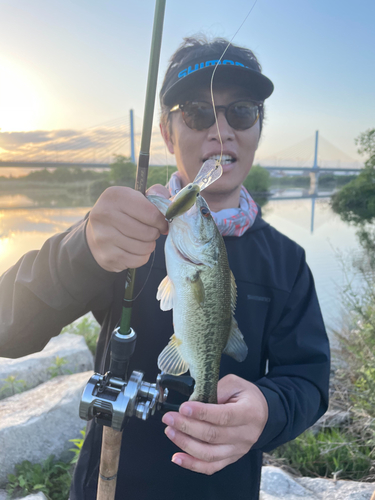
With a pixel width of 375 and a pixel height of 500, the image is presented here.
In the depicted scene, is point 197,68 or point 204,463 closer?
point 204,463

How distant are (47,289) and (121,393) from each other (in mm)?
538

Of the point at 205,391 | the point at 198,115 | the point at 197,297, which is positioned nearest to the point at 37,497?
the point at 205,391

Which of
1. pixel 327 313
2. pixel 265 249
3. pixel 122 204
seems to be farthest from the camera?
pixel 327 313

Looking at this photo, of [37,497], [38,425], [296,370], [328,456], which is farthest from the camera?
[328,456]

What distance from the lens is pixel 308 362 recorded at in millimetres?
1784

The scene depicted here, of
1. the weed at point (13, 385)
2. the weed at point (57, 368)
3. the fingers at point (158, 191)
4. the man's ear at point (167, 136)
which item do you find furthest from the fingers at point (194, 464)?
the weed at point (57, 368)

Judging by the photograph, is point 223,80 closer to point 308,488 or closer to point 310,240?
point 308,488

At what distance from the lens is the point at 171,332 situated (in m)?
1.86

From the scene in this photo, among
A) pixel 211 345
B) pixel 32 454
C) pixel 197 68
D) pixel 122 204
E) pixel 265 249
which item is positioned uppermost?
pixel 197 68

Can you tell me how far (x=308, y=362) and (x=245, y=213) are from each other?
0.94 metres

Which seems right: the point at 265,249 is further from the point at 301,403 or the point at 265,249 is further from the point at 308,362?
the point at 301,403

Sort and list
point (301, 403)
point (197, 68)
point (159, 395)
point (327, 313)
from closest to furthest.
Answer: point (159, 395)
point (301, 403)
point (197, 68)
point (327, 313)

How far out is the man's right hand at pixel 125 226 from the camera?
116cm

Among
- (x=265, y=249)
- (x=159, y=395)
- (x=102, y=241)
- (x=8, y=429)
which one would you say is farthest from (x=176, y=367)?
(x=8, y=429)
